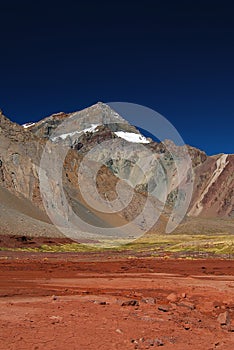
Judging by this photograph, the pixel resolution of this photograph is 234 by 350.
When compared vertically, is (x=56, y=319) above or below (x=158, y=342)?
below

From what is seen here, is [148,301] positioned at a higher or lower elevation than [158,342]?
lower

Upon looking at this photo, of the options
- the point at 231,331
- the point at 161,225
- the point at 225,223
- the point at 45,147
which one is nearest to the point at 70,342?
the point at 231,331

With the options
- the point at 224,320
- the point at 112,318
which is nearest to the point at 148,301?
the point at 112,318

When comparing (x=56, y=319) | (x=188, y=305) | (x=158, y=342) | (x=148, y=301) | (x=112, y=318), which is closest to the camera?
(x=158, y=342)

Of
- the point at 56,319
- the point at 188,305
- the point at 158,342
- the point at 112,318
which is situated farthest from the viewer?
the point at 188,305

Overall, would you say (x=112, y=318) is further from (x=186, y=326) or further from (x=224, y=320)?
(x=224, y=320)

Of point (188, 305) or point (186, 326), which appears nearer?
point (186, 326)

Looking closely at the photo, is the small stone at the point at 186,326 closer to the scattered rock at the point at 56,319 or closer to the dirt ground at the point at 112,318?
the dirt ground at the point at 112,318

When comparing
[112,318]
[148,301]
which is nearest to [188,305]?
[148,301]

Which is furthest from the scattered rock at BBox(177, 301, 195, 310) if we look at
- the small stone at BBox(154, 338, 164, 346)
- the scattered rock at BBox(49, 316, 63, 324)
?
the small stone at BBox(154, 338, 164, 346)

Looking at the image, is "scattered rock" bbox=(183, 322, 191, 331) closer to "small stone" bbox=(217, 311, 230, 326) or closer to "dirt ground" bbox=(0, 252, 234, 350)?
"dirt ground" bbox=(0, 252, 234, 350)

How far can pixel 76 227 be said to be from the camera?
101812 millimetres

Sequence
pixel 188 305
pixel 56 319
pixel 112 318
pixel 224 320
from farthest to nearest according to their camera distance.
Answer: pixel 188 305, pixel 224 320, pixel 112 318, pixel 56 319

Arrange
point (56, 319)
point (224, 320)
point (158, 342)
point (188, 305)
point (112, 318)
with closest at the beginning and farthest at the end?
point (158, 342), point (56, 319), point (112, 318), point (224, 320), point (188, 305)
